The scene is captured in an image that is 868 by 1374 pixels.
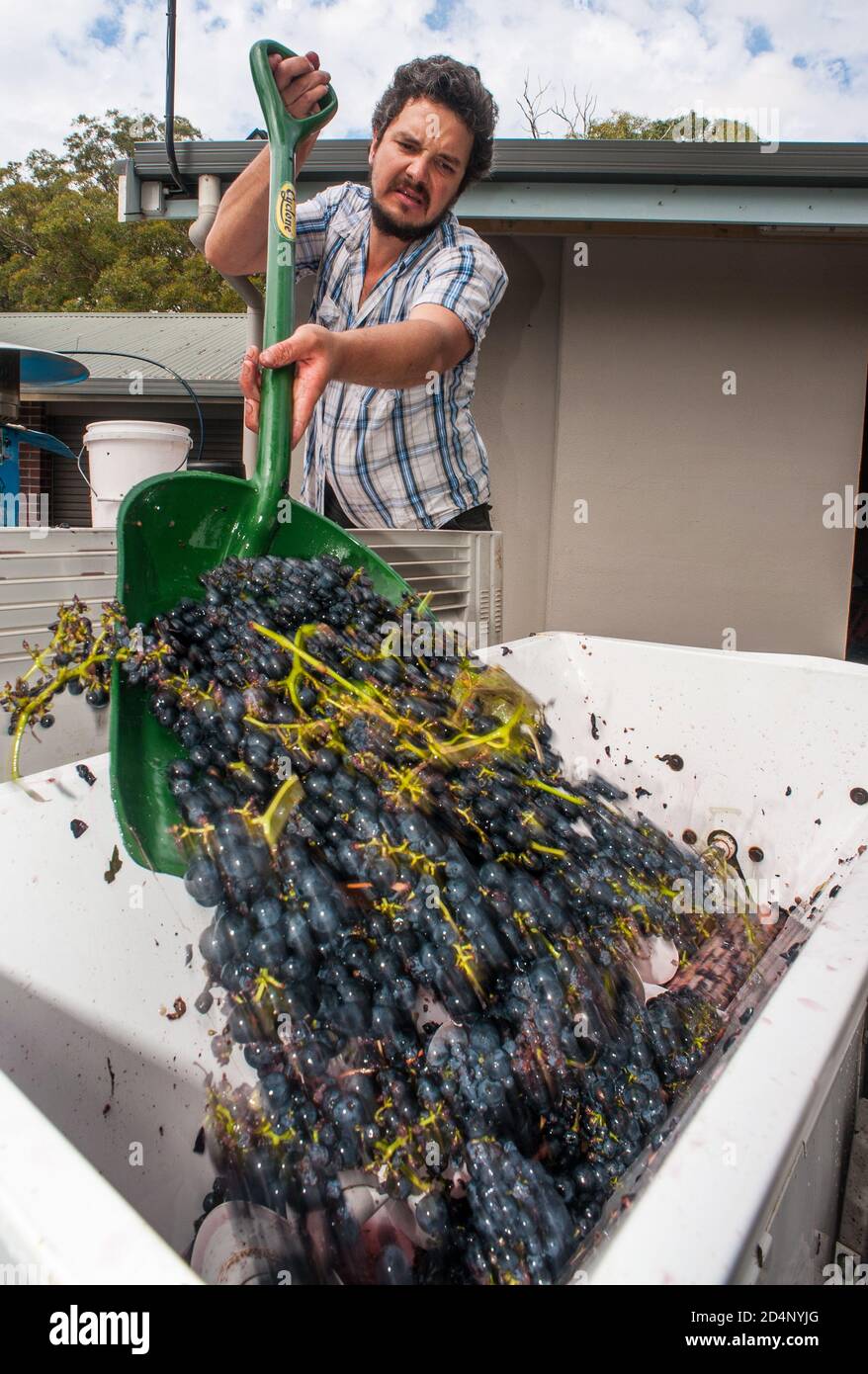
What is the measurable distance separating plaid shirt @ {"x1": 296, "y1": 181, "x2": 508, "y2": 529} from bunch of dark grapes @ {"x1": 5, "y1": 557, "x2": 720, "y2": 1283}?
0.91 metres

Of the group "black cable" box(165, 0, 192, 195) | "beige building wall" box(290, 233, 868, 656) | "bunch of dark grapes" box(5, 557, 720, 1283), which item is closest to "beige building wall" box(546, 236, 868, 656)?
"beige building wall" box(290, 233, 868, 656)

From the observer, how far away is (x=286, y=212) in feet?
4.25

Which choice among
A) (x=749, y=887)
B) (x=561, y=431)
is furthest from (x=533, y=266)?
(x=749, y=887)

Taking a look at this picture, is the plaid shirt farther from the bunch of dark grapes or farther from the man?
the bunch of dark grapes

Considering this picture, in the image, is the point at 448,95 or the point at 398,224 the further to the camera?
the point at 398,224

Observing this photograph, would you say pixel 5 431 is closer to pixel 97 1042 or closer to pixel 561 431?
pixel 561 431

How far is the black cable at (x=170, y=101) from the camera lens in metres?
2.36

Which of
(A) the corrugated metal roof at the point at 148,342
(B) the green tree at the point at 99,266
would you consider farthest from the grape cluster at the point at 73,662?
(B) the green tree at the point at 99,266

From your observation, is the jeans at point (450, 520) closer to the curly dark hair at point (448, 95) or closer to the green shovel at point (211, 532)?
the green shovel at point (211, 532)

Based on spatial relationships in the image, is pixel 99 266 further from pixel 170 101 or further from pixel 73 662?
pixel 73 662

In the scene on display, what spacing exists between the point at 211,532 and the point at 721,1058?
1.03m

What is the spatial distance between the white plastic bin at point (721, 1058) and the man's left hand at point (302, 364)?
23.7 inches

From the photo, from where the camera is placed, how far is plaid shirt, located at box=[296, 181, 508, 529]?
182 cm

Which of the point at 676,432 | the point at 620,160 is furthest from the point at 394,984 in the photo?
the point at 676,432
